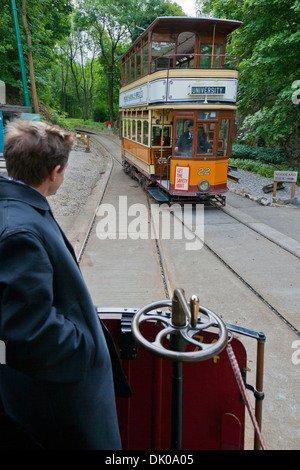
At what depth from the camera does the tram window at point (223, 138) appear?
10531 mm

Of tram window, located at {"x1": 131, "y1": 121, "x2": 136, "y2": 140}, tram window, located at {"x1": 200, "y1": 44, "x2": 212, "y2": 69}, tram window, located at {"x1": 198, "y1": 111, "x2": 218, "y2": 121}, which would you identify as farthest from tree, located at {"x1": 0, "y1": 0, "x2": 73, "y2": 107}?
tram window, located at {"x1": 198, "y1": 111, "x2": 218, "y2": 121}

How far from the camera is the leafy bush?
21.1 m

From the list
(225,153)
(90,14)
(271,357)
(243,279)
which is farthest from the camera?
(90,14)

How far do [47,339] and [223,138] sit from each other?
10.3 m

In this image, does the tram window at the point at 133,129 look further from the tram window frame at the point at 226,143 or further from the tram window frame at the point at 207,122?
the tram window frame at the point at 226,143

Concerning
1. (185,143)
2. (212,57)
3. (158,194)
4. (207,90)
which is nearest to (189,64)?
(212,57)

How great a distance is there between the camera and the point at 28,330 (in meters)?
1.22

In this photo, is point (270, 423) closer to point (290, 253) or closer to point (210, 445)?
point (210, 445)

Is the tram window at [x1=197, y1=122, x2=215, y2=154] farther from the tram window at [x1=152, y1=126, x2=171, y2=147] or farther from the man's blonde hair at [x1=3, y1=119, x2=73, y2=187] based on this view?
the man's blonde hair at [x1=3, y1=119, x2=73, y2=187]

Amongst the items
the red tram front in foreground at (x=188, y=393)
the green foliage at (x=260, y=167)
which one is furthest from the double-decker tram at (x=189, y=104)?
the red tram front in foreground at (x=188, y=393)

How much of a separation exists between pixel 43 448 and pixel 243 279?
202 inches

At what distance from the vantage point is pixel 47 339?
1.25 meters

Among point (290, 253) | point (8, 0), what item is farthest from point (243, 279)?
point (8, 0)

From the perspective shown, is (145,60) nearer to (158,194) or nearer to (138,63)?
(138,63)
